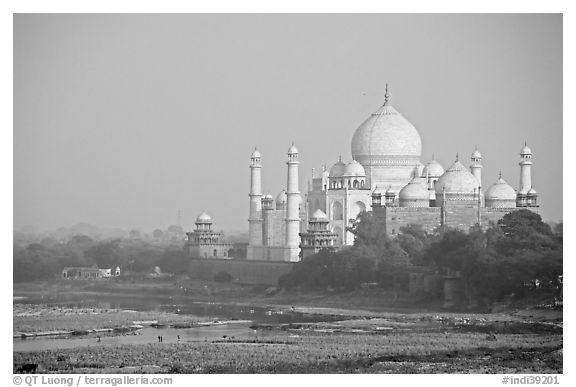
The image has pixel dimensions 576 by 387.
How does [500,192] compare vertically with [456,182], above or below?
below

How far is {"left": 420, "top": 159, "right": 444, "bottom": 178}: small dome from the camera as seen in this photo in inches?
3233

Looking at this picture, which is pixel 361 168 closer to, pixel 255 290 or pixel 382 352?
pixel 255 290

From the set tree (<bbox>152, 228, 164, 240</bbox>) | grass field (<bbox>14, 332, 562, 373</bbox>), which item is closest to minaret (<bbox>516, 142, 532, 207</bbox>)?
grass field (<bbox>14, 332, 562, 373</bbox>)

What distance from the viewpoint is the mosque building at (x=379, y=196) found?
255ft

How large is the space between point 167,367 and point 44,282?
35.8 m

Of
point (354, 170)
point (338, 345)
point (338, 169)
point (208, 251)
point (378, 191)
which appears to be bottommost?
point (338, 345)

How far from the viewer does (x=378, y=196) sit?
7844 centimetres

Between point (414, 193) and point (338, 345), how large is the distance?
83.0ft

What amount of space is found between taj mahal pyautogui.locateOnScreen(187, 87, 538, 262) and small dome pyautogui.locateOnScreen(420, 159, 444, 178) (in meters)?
0.06

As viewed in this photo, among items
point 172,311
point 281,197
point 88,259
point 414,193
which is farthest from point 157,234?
point 172,311

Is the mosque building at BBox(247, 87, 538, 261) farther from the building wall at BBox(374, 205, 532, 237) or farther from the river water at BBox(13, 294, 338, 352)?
the river water at BBox(13, 294, 338, 352)

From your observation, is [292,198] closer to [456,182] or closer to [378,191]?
[378,191]

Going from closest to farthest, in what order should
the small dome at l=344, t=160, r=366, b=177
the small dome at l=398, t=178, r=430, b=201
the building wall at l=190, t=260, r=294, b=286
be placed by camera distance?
the building wall at l=190, t=260, r=294, b=286
the small dome at l=398, t=178, r=430, b=201
the small dome at l=344, t=160, r=366, b=177

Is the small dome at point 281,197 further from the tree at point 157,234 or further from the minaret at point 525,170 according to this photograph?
the tree at point 157,234
